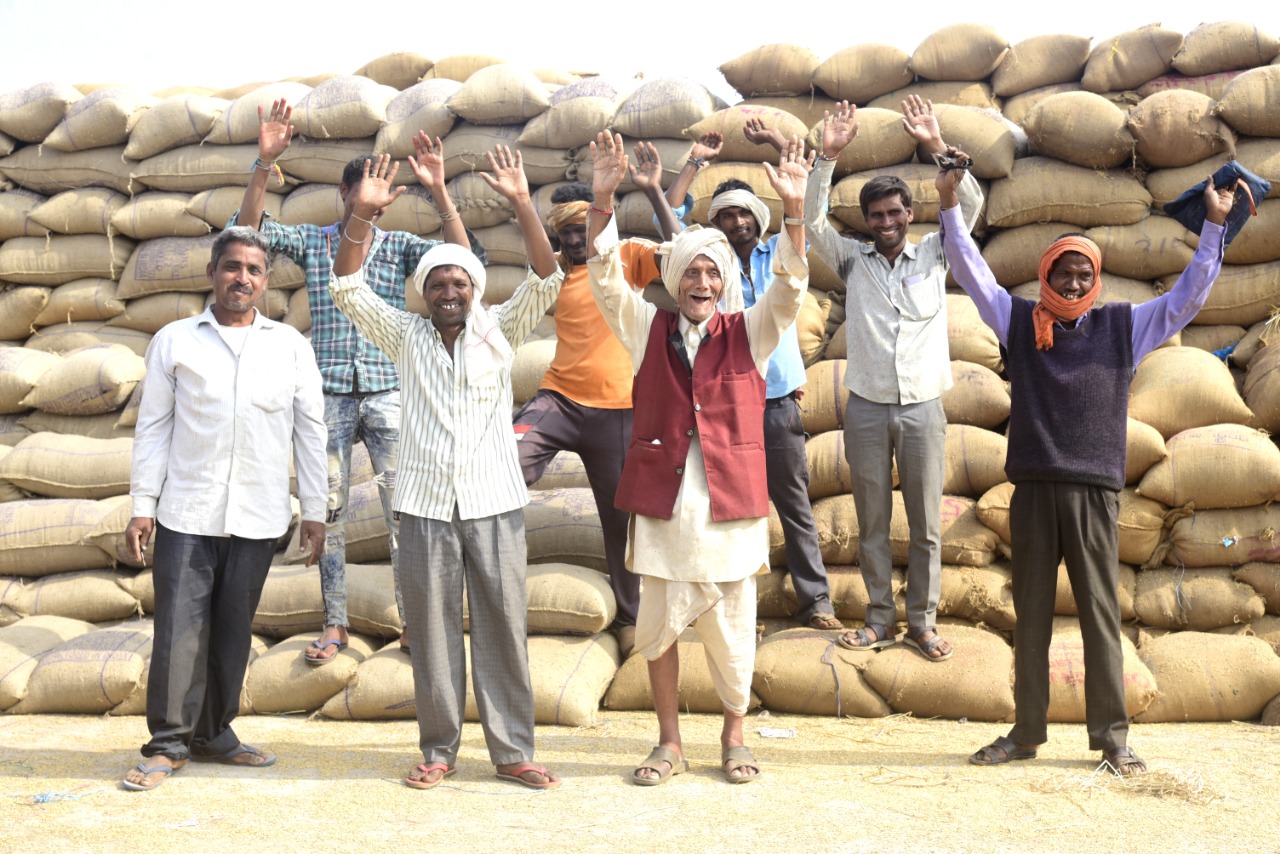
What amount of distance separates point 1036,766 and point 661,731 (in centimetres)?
126

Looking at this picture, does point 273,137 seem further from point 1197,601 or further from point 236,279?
point 1197,601

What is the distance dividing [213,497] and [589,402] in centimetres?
164

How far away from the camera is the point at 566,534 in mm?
5332

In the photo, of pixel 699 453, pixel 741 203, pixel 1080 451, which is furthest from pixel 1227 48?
pixel 699 453

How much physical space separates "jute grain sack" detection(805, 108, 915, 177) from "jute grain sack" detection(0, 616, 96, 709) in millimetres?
4264

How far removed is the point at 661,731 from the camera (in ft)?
12.9

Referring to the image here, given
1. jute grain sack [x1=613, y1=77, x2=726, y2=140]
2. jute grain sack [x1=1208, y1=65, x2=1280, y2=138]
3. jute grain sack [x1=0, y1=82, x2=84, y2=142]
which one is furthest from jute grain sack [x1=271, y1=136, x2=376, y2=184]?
jute grain sack [x1=1208, y1=65, x2=1280, y2=138]

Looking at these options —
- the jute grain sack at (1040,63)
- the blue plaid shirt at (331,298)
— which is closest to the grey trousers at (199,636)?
the blue plaid shirt at (331,298)

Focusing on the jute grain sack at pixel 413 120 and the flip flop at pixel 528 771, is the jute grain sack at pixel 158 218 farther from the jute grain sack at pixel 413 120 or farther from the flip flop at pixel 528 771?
the flip flop at pixel 528 771

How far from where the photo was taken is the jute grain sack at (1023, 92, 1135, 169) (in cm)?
573

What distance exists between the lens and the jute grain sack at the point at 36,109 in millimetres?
7195

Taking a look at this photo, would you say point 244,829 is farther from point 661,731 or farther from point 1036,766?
point 1036,766

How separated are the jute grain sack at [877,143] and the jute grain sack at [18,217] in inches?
188

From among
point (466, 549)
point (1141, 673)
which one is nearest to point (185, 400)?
point (466, 549)
